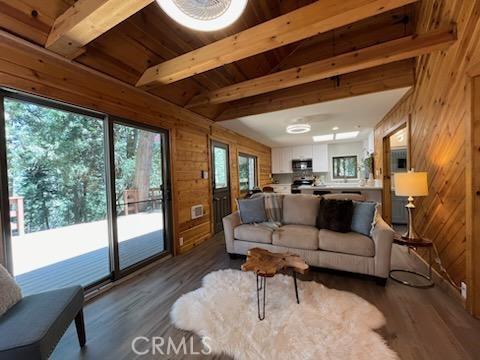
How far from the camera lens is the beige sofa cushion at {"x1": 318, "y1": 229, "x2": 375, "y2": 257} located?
7.84ft

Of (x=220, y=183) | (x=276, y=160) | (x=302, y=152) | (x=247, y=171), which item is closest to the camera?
(x=220, y=183)

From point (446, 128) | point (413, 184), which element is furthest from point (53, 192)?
point (446, 128)

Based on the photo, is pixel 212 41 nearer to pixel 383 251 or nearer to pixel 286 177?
pixel 383 251

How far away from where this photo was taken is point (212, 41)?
2.82 m

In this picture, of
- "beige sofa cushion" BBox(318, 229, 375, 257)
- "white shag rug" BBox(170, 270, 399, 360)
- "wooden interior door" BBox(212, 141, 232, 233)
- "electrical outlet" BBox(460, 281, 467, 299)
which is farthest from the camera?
"wooden interior door" BBox(212, 141, 232, 233)

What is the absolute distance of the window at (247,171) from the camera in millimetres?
5977

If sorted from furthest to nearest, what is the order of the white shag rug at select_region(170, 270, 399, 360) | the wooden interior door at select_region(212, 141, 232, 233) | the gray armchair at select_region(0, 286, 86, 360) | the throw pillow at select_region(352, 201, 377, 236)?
the wooden interior door at select_region(212, 141, 232, 233)
the throw pillow at select_region(352, 201, 377, 236)
the white shag rug at select_region(170, 270, 399, 360)
the gray armchair at select_region(0, 286, 86, 360)

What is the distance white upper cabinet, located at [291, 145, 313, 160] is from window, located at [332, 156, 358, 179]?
887 mm

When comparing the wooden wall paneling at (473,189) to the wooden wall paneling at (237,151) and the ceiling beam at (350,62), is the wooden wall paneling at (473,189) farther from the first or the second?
the wooden wall paneling at (237,151)

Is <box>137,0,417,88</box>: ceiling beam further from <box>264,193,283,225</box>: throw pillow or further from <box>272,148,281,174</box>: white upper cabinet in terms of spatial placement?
<box>272,148,281,174</box>: white upper cabinet

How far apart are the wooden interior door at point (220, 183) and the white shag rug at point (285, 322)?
94.8 inches

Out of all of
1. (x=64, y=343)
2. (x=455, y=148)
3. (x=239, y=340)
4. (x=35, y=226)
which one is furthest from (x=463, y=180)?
(x=35, y=226)

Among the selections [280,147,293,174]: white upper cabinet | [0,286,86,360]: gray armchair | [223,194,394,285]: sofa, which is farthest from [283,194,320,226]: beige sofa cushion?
[280,147,293,174]: white upper cabinet

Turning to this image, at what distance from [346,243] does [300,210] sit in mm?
842
